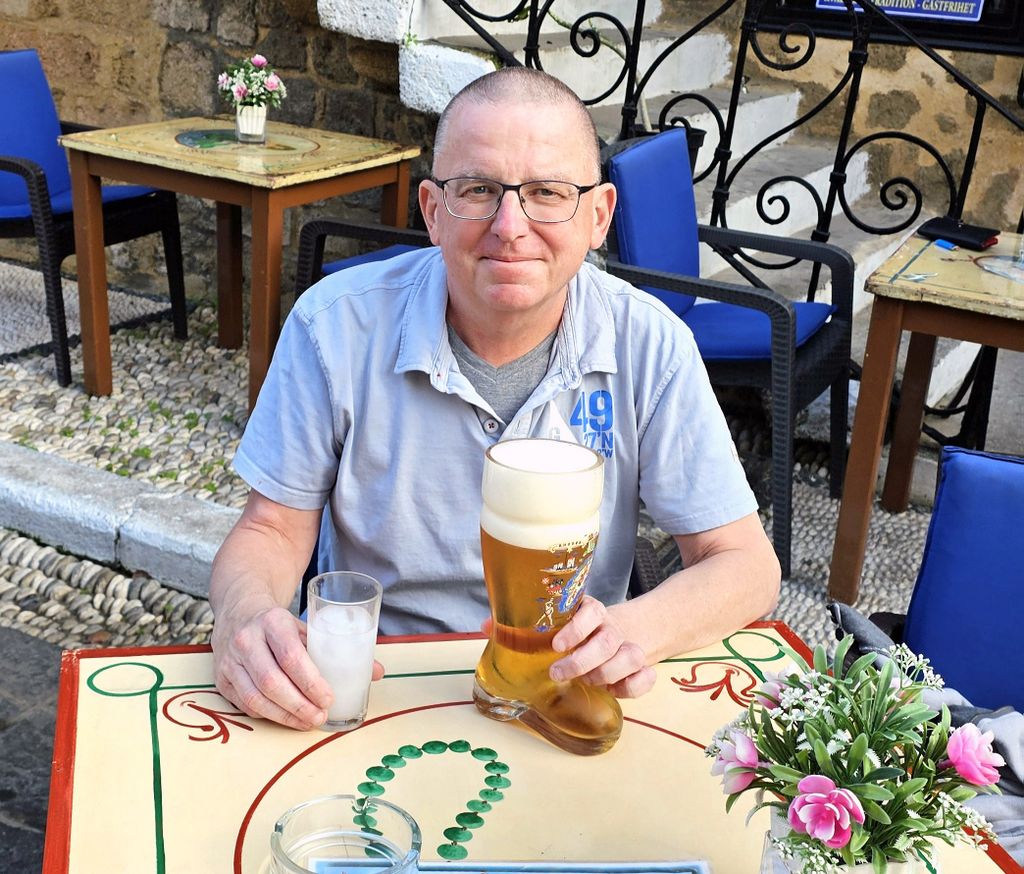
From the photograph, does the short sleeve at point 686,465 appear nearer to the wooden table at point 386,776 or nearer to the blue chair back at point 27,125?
the wooden table at point 386,776

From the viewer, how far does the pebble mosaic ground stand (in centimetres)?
313

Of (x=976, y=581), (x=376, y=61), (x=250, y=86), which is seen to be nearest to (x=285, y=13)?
(x=376, y=61)

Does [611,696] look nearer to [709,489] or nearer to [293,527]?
[709,489]

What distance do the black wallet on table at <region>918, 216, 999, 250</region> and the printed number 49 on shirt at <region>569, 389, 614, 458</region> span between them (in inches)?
85.6

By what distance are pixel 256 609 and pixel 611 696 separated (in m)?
0.42

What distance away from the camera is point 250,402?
4.08 meters

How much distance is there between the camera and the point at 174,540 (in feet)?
10.7

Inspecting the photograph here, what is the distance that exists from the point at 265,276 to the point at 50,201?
3.88 ft

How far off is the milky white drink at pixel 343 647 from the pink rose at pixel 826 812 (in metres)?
0.51

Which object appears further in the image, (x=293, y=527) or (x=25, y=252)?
(x=25, y=252)

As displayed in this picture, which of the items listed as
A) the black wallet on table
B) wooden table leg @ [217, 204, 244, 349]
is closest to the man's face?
the black wallet on table

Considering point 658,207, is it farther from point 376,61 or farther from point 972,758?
point 972,758

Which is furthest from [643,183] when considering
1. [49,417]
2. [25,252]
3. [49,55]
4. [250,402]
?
[25,252]

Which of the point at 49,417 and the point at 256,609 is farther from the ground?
the point at 256,609
